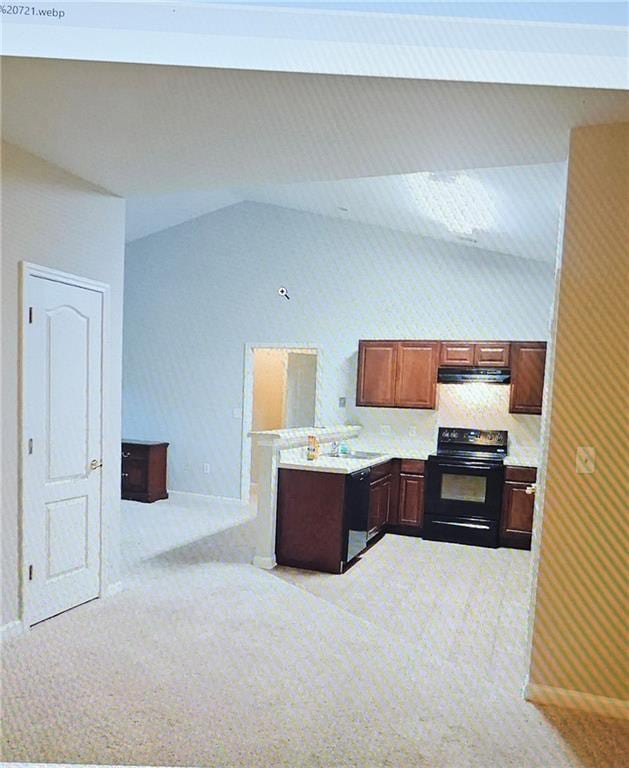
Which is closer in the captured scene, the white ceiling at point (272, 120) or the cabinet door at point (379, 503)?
the white ceiling at point (272, 120)

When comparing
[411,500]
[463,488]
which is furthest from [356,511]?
[463,488]

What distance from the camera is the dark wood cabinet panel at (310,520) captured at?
368cm

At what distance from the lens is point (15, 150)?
7.78ft

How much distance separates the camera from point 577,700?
205cm

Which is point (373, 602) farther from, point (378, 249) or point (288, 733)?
point (378, 249)

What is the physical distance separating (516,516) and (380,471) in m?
1.18

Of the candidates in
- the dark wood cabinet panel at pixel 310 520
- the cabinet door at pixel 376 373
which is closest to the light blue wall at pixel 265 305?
the cabinet door at pixel 376 373

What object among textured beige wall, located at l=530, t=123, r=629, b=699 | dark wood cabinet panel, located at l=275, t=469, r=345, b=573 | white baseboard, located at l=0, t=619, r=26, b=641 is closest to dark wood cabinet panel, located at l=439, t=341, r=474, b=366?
dark wood cabinet panel, located at l=275, t=469, r=345, b=573

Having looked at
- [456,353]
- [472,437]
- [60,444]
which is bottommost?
[472,437]

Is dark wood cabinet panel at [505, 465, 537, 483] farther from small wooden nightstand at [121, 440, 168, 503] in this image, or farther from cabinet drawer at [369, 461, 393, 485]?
small wooden nightstand at [121, 440, 168, 503]

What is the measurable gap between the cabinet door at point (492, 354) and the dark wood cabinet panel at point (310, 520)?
1.88 m

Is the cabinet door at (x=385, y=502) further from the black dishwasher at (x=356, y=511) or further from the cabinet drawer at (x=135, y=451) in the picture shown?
the cabinet drawer at (x=135, y=451)

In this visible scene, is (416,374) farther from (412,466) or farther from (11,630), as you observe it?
(11,630)

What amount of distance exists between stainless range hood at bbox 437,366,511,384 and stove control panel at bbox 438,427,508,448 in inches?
20.8
